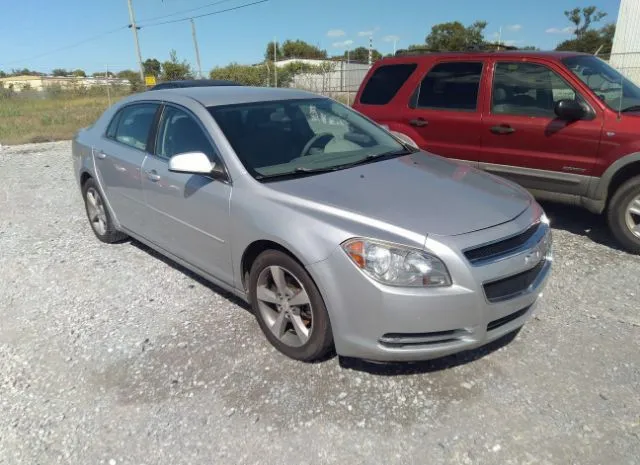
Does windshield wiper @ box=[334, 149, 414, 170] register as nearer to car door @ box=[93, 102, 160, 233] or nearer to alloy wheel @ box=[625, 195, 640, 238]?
car door @ box=[93, 102, 160, 233]

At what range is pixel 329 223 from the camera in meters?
2.57

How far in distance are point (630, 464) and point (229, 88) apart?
373cm

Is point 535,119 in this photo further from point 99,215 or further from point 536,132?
point 99,215

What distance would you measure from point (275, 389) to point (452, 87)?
4177 mm

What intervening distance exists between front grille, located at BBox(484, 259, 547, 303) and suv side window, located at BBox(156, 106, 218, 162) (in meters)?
1.90

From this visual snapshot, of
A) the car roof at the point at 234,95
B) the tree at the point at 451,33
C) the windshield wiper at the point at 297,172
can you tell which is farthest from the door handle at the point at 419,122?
the tree at the point at 451,33

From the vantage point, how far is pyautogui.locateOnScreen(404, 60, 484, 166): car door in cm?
537

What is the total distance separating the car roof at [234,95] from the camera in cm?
365

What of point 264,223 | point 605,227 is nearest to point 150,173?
point 264,223

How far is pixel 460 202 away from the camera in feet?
9.18

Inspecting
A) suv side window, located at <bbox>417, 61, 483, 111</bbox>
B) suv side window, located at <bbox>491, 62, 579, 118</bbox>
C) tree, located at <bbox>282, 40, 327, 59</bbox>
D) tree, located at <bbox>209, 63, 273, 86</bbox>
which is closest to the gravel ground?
suv side window, located at <bbox>491, 62, 579, 118</bbox>

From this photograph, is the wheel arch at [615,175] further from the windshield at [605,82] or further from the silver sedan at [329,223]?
the silver sedan at [329,223]

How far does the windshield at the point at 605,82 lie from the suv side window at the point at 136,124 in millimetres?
4072

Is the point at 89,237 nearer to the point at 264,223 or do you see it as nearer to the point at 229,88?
the point at 229,88
